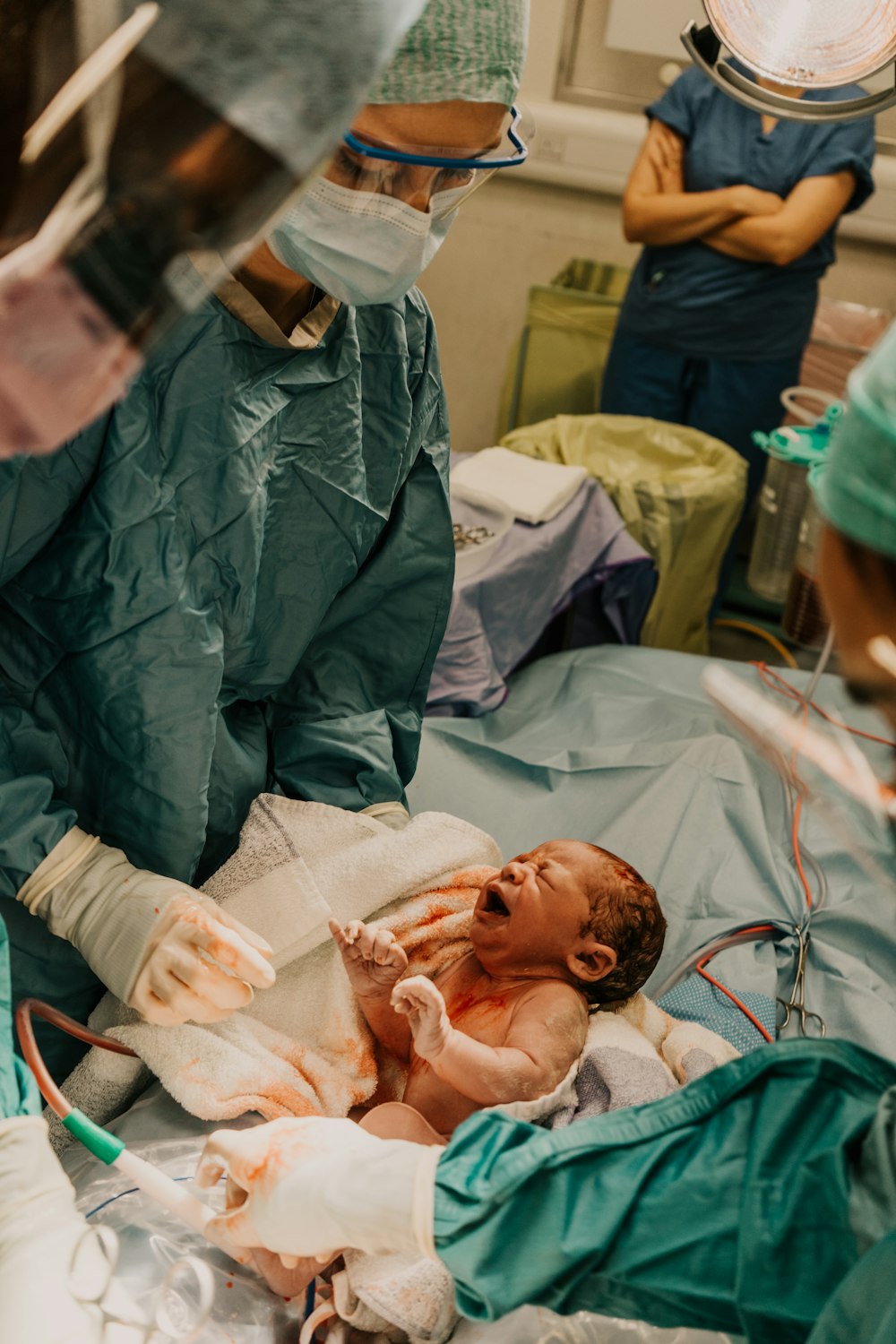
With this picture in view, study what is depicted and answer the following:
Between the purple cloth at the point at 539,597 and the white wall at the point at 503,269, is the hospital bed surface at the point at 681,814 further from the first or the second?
the white wall at the point at 503,269

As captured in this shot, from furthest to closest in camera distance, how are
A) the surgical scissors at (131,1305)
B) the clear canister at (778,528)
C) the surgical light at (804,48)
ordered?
the clear canister at (778,528) → the surgical light at (804,48) → the surgical scissors at (131,1305)

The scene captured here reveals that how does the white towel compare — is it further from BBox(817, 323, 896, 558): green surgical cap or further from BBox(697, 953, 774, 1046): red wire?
BBox(817, 323, 896, 558): green surgical cap

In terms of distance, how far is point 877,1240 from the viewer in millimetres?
771

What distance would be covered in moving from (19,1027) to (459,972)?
0.66m

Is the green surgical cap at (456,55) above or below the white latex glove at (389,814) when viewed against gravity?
above

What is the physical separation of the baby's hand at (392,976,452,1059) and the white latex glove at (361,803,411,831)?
0.44m

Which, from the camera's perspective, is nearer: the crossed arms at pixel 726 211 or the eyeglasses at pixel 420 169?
the eyeglasses at pixel 420 169

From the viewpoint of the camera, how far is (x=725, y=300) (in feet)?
11.9

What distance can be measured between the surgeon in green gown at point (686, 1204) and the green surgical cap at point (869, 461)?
1.43ft

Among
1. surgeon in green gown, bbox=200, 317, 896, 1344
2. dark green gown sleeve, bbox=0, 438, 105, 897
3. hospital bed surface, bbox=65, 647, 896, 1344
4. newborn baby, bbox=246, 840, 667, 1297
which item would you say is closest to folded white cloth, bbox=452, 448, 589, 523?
hospital bed surface, bbox=65, 647, 896, 1344

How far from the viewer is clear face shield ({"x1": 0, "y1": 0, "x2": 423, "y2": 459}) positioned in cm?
56

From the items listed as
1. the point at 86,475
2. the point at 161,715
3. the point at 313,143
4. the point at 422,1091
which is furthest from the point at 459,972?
the point at 313,143

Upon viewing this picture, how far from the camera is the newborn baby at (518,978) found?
1379mm

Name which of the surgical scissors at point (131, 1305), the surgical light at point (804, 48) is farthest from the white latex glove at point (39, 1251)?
the surgical light at point (804, 48)
